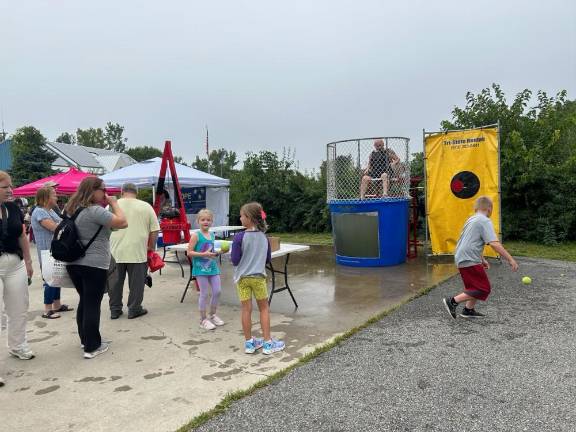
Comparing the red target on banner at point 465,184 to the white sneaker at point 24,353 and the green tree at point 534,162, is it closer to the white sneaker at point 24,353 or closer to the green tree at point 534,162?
the green tree at point 534,162

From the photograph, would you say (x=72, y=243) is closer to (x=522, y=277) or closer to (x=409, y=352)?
(x=409, y=352)

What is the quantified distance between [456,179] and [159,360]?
21.6ft

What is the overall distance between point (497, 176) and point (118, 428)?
747 cm

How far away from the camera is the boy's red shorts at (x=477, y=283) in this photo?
496cm

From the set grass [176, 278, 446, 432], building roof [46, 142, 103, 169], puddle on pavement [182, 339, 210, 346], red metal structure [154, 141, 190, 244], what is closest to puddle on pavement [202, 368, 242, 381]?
grass [176, 278, 446, 432]

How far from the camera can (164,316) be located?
553 cm

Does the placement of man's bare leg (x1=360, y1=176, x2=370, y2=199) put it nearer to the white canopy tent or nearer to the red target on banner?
the red target on banner

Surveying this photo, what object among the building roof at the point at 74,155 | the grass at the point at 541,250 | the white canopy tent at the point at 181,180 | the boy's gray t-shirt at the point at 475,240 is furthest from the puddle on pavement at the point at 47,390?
the building roof at the point at 74,155

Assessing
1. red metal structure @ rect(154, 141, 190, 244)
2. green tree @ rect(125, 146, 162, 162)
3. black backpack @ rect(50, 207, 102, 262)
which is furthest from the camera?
green tree @ rect(125, 146, 162, 162)

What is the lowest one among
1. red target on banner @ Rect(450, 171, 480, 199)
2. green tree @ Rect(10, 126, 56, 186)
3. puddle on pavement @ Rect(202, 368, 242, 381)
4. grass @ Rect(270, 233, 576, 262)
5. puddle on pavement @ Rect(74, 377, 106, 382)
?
puddle on pavement @ Rect(74, 377, 106, 382)

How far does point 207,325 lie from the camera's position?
4.93 metres

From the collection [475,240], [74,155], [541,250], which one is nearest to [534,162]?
[541,250]

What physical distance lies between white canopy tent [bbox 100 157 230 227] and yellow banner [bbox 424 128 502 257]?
21.8 ft

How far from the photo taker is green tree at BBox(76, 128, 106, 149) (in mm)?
→ 85812
